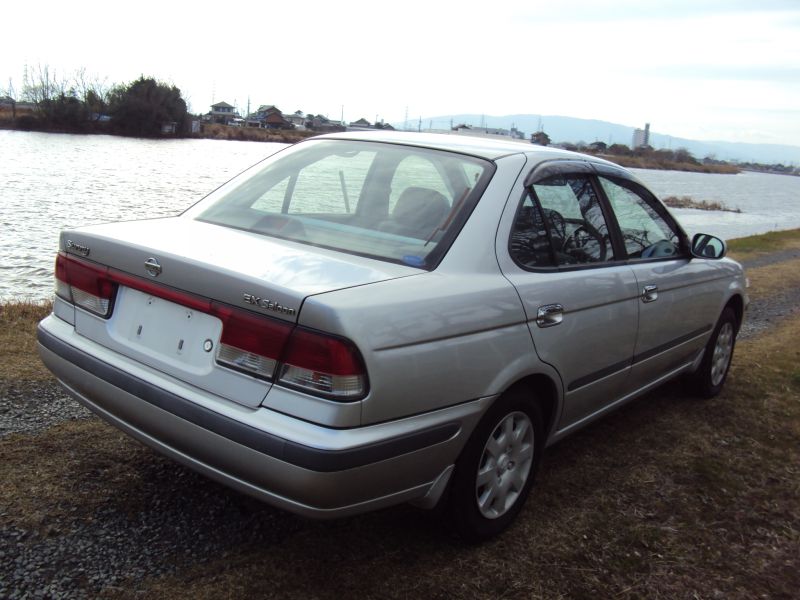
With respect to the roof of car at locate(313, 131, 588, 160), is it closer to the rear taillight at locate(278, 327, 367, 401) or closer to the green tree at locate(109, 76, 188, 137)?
the rear taillight at locate(278, 327, 367, 401)

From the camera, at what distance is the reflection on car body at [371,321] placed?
7.71 feet

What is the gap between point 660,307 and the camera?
13.4 ft

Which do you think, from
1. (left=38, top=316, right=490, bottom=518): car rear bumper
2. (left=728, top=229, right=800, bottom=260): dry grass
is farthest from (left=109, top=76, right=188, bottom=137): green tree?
(left=38, top=316, right=490, bottom=518): car rear bumper

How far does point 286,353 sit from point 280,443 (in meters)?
0.28

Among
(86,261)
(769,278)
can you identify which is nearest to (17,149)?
(769,278)

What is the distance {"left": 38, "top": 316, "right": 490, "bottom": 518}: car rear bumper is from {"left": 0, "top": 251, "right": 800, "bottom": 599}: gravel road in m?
0.43

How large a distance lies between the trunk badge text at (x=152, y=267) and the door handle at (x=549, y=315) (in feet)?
4.96

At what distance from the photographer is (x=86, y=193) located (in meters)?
26.0

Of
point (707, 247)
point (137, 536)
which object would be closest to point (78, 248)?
point (137, 536)

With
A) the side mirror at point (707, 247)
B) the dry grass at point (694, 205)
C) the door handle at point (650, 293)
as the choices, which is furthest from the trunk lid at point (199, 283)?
the dry grass at point (694, 205)

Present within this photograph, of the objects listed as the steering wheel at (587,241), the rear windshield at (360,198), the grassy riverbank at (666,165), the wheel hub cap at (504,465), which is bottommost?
the wheel hub cap at (504,465)

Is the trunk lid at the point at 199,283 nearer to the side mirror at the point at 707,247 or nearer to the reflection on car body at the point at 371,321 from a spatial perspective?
the reflection on car body at the point at 371,321

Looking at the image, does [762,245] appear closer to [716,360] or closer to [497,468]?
[716,360]

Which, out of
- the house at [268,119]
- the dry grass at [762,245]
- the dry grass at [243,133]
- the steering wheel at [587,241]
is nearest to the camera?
the steering wheel at [587,241]
